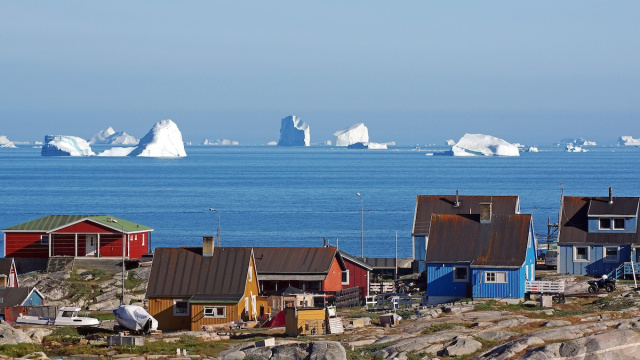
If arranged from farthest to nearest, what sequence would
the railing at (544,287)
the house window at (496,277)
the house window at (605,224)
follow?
the house window at (605,224), the house window at (496,277), the railing at (544,287)

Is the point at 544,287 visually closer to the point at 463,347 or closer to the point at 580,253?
the point at 580,253

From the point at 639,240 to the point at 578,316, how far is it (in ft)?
52.4

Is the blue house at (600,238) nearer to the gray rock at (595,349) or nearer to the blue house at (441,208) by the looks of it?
the blue house at (441,208)

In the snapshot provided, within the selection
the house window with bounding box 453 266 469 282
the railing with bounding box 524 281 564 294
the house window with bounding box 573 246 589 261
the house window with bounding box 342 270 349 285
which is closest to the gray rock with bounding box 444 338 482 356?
the railing with bounding box 524 281 564 294

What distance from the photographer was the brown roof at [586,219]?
5475 cm

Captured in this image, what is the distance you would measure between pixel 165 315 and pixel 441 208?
21883mm

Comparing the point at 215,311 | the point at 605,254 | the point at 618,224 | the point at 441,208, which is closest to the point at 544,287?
the point at 605,254

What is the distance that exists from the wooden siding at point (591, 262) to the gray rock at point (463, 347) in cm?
2173

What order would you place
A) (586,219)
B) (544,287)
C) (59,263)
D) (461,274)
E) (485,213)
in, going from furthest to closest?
(59,263) → (586,219) → (485,213) → (461,274) → (544,287)

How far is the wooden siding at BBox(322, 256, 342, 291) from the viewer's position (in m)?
52.0

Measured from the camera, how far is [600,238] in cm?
5494

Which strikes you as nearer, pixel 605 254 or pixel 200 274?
pixel 200 274

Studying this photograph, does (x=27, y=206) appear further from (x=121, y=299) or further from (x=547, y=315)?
(x=547, y=315)

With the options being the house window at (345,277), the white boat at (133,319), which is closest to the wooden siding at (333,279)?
the house window at (345,277)
